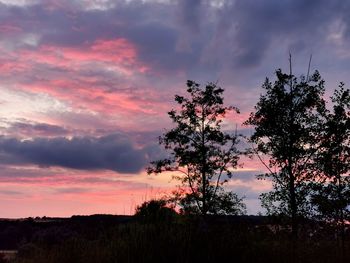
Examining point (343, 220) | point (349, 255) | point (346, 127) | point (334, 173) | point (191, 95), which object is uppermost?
point (191, 95)

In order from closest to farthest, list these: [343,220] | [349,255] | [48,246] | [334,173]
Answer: [349,255]
[48,246]
[343,220]
[334,173]

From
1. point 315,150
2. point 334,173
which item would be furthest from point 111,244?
point 315,150

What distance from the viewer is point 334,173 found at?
28.2m

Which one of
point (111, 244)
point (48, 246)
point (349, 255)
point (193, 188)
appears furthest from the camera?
point (193, 188)

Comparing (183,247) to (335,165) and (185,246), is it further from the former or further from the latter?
(335,165)

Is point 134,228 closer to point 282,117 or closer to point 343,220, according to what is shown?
point 343,220

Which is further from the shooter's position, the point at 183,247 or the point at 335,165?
the point at 335,165

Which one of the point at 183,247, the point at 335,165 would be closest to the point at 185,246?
the point at 183,247

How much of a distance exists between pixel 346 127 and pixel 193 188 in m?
14.1

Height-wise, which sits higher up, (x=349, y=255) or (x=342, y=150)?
(x=342, y=150)

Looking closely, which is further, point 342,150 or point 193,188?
point 193,188

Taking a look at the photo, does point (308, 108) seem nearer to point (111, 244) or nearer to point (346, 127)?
point (346, 127)

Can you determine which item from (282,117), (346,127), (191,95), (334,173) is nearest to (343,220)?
(334,173)

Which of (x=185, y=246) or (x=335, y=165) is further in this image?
(x=335, y=165)
